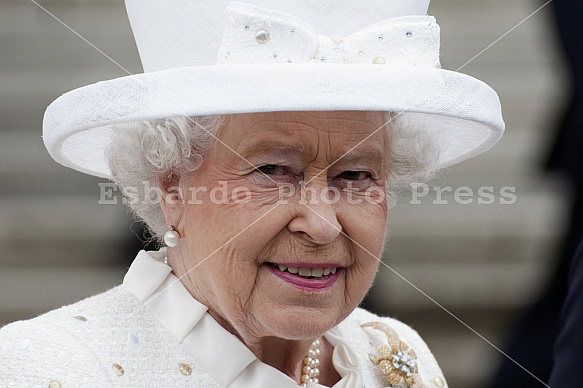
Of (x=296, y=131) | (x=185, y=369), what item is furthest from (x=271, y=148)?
(x=185, y=369)

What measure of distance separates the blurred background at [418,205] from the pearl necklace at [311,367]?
2421 mm

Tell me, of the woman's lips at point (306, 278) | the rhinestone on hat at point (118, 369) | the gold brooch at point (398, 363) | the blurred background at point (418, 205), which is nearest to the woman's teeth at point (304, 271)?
the woman's lips at point (306, 278)

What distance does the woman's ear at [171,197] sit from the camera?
6.17ft

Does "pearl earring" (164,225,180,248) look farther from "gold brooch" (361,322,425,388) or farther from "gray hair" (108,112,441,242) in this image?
"gold brooch" (361,322,425,388)

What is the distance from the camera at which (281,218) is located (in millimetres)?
1735

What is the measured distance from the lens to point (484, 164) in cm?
490

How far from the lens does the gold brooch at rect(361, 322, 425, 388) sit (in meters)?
2.18

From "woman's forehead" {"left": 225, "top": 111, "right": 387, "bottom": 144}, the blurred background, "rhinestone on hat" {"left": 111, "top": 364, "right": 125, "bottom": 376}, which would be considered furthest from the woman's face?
the blurred background

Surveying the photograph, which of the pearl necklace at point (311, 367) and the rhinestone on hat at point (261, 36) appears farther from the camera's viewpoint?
the pearl necklace at point (311, 367)

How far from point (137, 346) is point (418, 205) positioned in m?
3.21

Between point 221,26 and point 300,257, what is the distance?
54 cm

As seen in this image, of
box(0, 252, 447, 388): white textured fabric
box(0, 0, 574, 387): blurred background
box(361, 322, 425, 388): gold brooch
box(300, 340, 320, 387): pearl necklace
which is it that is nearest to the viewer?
box(0, 252, 447, 388): white textured fabric

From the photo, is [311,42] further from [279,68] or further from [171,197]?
[171,197]

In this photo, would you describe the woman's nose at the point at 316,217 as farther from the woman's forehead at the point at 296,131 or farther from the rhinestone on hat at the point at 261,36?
the rhinestone on hat at the point at 261,36
